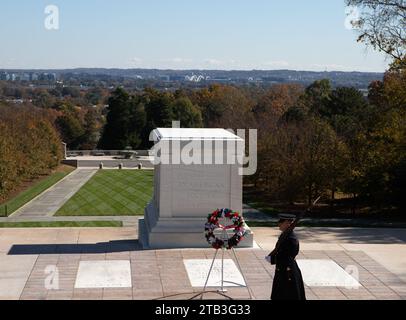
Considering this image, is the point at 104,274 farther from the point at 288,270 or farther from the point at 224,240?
the point at 288,270

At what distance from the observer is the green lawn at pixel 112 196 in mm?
27266

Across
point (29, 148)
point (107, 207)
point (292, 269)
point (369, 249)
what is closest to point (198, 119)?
point (29, 148)

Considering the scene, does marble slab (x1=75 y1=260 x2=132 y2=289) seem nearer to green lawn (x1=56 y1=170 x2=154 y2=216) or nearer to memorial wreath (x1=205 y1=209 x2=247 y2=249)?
memorial wreath (x1=205 y1=209 x2=247 y2=249)

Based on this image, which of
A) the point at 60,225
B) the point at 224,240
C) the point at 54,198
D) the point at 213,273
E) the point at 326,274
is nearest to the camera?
the point at 224,240

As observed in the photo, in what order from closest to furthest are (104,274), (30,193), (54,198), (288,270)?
(288,270), (104,274), (54,198), (30,193)

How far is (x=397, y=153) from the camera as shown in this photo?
2502 cm

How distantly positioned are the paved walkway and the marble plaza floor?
10.2 meters

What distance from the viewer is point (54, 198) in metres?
32.2

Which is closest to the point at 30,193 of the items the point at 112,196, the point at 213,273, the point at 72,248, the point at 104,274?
the point at 112,196

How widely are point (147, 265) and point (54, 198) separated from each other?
19623 millimetres

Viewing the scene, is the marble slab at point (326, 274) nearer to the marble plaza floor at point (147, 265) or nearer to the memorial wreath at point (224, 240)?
the marble plaza floor at point (147, 265)
